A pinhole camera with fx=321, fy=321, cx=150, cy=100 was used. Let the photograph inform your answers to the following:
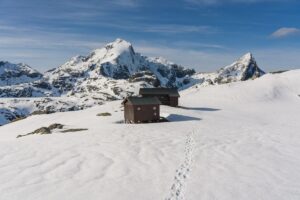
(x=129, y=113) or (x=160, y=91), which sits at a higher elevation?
(x=160, y=91)

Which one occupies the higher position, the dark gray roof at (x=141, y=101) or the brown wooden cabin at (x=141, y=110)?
the dark gray roof at (x=141, y=101)

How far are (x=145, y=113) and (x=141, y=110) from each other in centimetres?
99

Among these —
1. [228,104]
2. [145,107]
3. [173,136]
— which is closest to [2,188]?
[173,136]

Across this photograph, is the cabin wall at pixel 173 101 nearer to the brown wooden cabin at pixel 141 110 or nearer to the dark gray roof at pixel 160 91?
the dark gray roof at pixel 160 91

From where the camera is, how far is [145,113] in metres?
61.7

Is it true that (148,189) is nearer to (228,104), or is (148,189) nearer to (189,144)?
(189,144)

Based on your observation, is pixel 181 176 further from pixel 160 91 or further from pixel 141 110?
pixel 160 91

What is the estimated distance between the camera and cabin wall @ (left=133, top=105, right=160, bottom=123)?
61031 mm

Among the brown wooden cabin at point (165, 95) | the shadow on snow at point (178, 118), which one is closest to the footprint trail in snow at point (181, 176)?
the shadow on snow at point (178, 118)

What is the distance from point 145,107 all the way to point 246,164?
114 ft

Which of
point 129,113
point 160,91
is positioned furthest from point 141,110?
point 160,91

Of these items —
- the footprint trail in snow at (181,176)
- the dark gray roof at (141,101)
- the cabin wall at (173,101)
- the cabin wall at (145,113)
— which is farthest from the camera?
the cabin wall at (173,101)

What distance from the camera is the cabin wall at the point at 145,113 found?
61031mm

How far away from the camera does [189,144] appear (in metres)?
36.9
